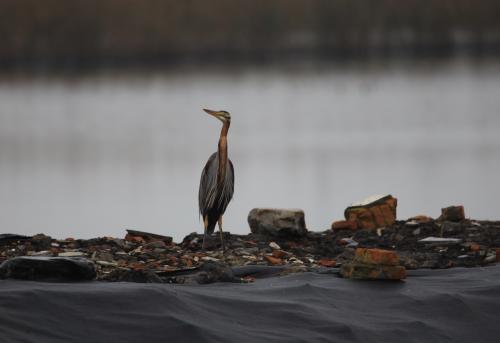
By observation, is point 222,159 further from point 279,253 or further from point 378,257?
point 378,257

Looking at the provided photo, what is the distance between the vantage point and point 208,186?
881 centimetres

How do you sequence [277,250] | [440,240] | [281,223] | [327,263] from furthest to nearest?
[281,223]
[440,240]
[277,250]
[327,263]

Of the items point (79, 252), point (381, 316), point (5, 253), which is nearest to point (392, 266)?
point (381, 316)

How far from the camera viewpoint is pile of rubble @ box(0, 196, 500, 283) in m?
6.51

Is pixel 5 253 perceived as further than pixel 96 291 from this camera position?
Yes

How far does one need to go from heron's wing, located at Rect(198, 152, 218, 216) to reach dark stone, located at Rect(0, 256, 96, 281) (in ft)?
8.99

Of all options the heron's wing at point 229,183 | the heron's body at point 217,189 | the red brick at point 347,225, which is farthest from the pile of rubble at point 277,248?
the heron's wing at point 229,183

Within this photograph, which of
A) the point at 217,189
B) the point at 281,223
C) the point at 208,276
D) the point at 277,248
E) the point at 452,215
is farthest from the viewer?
the point at 217,189

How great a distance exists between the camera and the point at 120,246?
7555 mm

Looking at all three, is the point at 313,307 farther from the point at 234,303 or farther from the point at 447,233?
the point at 447,233

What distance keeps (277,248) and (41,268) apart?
7.64 feet

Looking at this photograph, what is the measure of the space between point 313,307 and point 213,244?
6.91ft

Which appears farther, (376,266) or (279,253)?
(279,253)

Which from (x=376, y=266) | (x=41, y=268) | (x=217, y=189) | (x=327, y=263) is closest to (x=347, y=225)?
(x=217, y=189)
